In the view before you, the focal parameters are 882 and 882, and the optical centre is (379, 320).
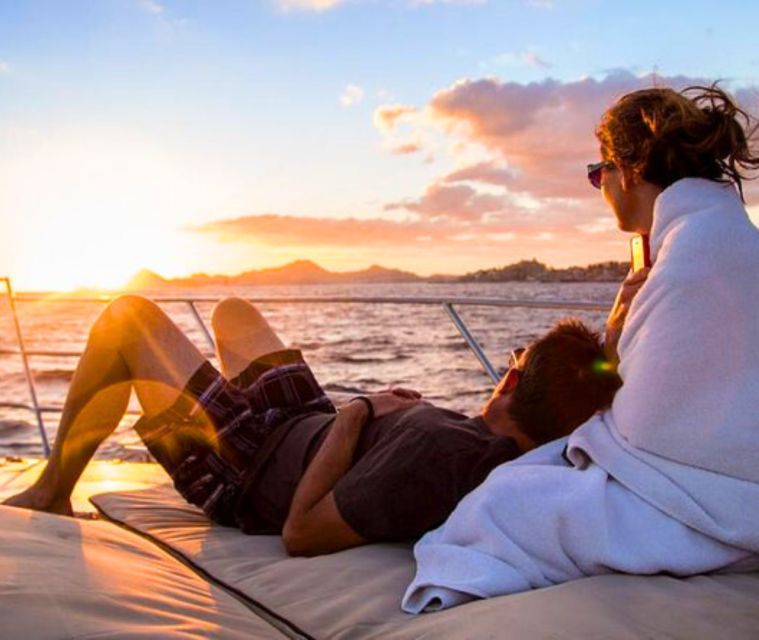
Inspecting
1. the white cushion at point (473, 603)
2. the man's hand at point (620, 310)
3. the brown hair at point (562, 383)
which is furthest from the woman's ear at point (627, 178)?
the white cushion at point (473, 603)

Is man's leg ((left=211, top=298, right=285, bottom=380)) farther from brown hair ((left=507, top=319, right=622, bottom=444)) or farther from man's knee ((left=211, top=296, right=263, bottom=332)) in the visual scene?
brown hair ((left=507, top=319, right=622, bottom=444))

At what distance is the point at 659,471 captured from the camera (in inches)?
47.9

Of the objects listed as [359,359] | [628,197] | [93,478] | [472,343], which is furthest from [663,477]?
[359,359]

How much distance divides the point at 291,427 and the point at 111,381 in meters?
0.42

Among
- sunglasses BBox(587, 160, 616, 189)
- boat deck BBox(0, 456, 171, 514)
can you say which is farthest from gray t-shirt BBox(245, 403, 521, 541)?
boat deck BBox(0, 456, 171, 514)

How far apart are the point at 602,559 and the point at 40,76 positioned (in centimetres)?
752

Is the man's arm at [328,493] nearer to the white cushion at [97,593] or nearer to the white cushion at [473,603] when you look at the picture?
the white cushion at [473,603]

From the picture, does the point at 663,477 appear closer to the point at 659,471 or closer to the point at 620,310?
the point at 659,471

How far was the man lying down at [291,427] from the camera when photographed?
144 centimetres

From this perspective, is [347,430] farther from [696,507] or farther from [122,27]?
[122,27]

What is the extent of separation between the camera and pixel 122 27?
6.70 m

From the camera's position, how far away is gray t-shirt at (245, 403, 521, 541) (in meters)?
1.42

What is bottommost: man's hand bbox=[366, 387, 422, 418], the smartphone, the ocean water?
the ocean water

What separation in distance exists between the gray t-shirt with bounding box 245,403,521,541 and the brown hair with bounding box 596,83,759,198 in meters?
0.52
